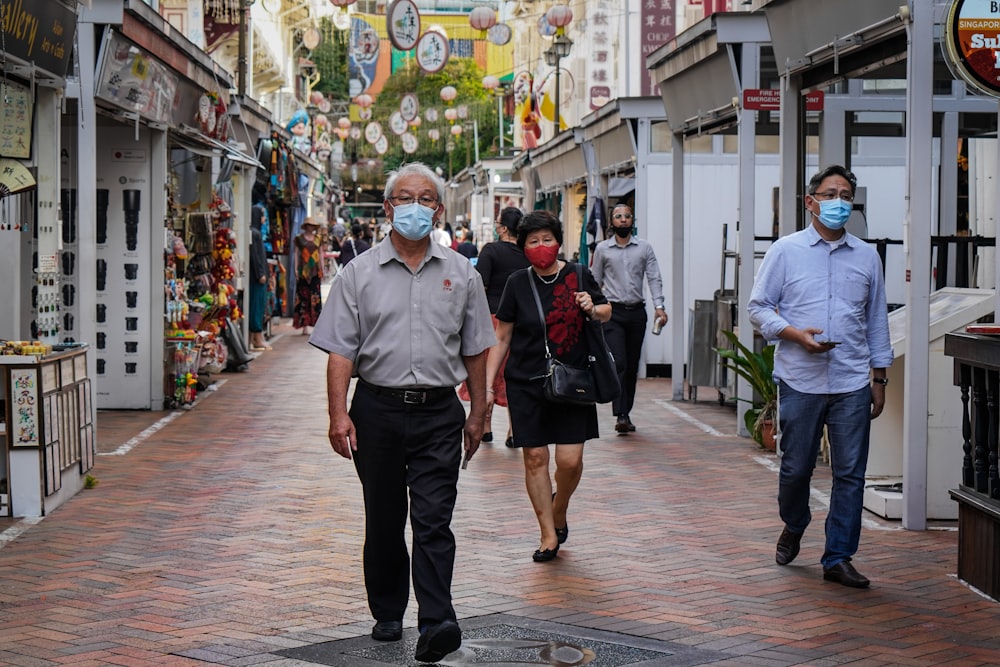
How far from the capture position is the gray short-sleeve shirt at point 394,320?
585 cm

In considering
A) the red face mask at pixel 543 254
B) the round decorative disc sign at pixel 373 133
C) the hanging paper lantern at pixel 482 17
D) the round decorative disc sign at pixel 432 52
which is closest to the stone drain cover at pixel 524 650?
the red face mask at pixel 543 254

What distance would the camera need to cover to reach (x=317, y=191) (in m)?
44.7

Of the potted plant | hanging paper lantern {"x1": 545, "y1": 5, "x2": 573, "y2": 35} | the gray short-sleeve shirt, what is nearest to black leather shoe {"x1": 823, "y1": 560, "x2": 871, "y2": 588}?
the gray short-sleeve shirt

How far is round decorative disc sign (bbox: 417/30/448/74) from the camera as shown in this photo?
27578mm

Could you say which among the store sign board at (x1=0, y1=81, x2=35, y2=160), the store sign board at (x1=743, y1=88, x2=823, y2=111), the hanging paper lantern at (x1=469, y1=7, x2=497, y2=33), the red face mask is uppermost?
the hanging paper lantern at (x1=469, y1=7, x2=497, y2=33)

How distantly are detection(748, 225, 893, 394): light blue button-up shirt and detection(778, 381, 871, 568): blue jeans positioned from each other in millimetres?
66

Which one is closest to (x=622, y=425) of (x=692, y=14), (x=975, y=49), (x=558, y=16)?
(x=975, y=49)

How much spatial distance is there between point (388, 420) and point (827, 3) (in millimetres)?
5770

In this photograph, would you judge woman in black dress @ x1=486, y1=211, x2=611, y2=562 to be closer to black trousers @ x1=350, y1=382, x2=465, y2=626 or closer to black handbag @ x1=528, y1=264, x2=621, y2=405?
black handbag @ x1=528, y1=264, x2=621, y2=405

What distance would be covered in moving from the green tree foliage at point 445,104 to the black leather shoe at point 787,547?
70.5 meters

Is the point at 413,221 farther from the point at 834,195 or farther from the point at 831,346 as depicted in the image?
the point at 834,195

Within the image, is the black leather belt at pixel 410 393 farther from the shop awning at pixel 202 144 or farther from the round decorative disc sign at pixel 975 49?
the shop awning at pixel 202 144

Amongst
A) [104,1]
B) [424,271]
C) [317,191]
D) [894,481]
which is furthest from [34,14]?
[317,191]

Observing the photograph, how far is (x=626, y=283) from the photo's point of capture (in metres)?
12.9
